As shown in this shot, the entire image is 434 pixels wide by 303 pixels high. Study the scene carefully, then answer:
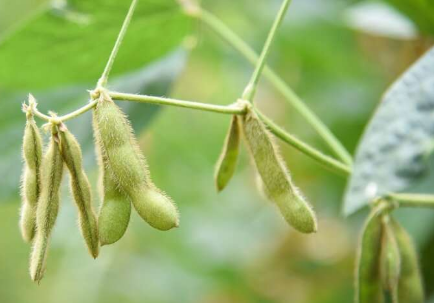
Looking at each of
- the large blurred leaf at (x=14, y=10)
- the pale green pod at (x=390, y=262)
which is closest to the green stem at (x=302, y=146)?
the pale green pod at (x=390, y=262)

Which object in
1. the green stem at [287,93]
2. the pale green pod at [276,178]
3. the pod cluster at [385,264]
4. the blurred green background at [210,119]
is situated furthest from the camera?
the blurred green background at [210,119]

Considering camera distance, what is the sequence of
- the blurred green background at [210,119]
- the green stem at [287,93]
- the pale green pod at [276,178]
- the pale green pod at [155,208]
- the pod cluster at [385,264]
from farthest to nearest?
1. the blurred green background at [210,119]
2. the green stem at [287,93]
3. the pod cluster at [385,264]
4. the pale green pod at [276,178]
5. the pale green pod at [155,208]

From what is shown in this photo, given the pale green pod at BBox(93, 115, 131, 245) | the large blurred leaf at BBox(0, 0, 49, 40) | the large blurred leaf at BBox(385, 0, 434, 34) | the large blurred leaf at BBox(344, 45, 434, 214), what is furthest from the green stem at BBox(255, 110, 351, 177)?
the large blurred leaf at BBox(0, 0, 49, 40)

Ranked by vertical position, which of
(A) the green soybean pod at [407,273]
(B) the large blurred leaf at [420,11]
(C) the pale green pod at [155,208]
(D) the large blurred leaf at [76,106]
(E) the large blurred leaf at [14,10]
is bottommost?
(E) the large blurred leaf at [14,10]

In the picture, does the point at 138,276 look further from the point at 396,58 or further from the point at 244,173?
the point at 396,58

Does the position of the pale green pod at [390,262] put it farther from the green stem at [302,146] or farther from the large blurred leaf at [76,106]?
the large blurred leaf at [76,106]

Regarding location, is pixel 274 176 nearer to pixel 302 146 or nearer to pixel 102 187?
pixel 302 146

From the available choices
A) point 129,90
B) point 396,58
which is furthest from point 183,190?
point 129,90

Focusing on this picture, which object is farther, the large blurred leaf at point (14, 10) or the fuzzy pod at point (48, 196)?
the large blurred leaf at point (14, 10)
